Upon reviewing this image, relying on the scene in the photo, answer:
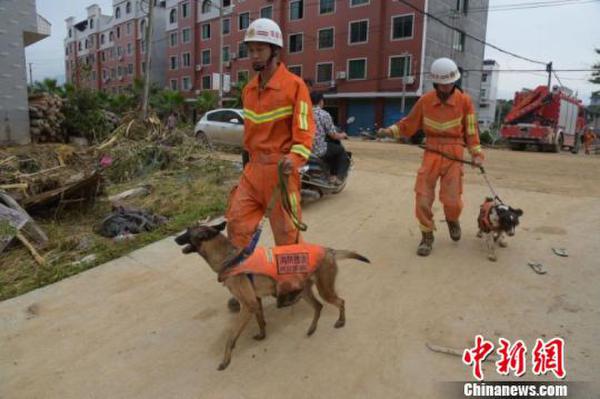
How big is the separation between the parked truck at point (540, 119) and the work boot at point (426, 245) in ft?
54.5

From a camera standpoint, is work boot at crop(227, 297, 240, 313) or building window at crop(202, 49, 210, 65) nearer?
work boot at crop(227, 297, 240, 313)

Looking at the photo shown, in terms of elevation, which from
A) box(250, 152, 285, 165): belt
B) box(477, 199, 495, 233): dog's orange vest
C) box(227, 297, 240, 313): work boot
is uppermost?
box(250, 152, 285, 165): belt

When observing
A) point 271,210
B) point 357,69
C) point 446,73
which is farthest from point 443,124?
point 357,69

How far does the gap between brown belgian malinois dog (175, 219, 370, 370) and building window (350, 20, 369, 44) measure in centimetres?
2972

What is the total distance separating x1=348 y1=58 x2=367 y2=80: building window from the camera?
100 feet

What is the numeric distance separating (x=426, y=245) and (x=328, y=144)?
112 inches

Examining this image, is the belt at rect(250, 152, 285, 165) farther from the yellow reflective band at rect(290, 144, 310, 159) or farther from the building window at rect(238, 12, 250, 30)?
the building window at rect(238, 12, 250, 30)

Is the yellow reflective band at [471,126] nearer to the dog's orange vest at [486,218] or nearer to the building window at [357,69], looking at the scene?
the dog's orange vest at [486,218]

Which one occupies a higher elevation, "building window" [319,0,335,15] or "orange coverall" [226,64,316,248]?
"building window" [319,0,335,15]

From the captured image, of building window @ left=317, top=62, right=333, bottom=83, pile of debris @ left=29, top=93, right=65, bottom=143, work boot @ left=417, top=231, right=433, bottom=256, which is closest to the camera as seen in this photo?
work boot @ left=417, top=231, right=433, bottom=256

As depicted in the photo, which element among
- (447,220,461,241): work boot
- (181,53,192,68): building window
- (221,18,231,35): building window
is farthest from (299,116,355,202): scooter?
(181,53,192,68): building window

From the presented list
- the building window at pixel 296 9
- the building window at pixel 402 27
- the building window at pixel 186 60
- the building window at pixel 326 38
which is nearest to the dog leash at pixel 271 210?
the building window at pixel 402 27

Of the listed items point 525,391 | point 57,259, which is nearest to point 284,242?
point 525,391

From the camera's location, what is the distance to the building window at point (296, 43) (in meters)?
33.6
